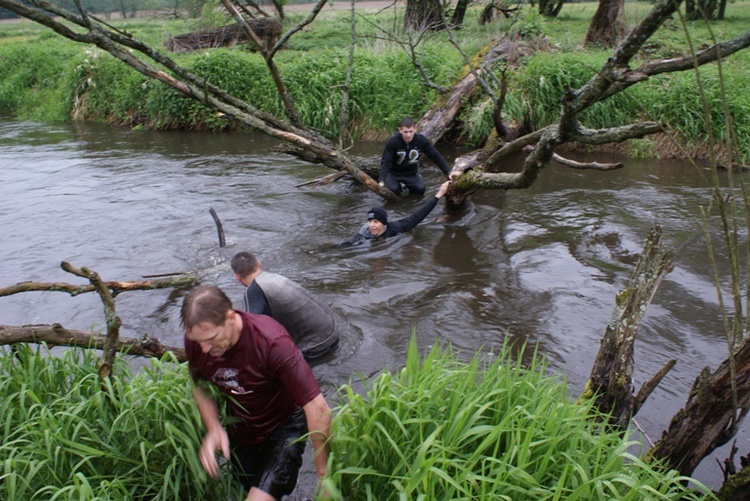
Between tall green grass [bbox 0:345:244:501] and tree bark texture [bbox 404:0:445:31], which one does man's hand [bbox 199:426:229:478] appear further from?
tree bark texture [bbox 404:0:445:31]

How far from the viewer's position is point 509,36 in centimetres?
1348

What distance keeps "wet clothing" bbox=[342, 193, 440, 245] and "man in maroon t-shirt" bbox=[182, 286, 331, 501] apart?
180 inches

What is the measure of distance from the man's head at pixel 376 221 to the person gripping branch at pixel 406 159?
5.37 feet

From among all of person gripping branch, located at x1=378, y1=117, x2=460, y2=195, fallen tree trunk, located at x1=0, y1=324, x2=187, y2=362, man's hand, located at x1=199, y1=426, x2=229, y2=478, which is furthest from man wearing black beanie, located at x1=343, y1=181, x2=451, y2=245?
man's hand, located at x1=199, y1=426, x2=229, y2=478

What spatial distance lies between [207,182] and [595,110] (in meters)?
7.52

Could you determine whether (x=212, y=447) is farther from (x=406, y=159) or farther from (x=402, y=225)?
(x=406, y=159)

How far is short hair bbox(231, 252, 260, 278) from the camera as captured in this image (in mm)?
4516

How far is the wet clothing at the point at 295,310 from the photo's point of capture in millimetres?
4449

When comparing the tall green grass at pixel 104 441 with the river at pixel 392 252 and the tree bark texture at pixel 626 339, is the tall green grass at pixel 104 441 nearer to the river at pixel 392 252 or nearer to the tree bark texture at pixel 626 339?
the river at pixel 392 252

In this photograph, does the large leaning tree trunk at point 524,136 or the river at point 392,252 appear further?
the river at point 392,252

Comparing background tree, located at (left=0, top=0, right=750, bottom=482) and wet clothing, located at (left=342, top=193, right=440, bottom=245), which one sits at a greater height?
background tree, located at (left=0, top=0, right=750, bottom=482)

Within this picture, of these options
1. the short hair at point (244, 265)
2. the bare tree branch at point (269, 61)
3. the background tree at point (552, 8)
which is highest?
the background tree at point (552, 8)

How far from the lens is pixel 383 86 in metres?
13.2

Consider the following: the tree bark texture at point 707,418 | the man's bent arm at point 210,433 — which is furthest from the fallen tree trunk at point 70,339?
the tree bark texture at point 707,418
